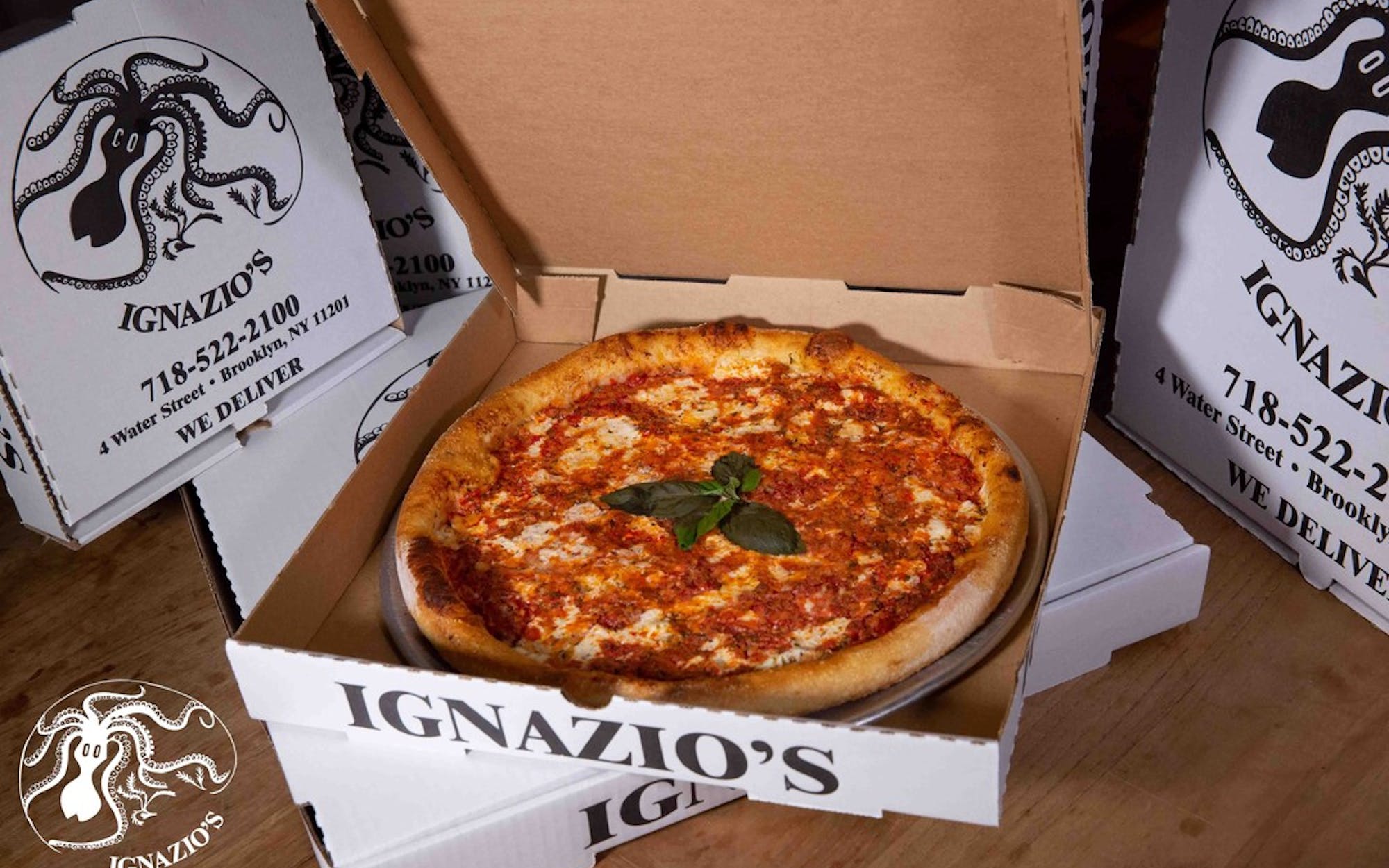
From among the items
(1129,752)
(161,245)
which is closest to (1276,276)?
(1129,752)

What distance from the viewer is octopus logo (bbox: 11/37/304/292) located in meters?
1.68

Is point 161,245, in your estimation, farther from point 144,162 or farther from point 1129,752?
point 1129,752

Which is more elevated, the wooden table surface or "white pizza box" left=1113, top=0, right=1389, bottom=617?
"white pizza box" left=1113, top=0, right=1389, bottom=617

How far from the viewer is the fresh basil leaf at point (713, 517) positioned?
5.00 feet

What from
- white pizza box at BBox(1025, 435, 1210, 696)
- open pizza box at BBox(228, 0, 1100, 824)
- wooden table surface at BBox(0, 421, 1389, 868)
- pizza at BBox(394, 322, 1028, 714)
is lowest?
wooden table surface at BBox(0, 421, 1389, 868)

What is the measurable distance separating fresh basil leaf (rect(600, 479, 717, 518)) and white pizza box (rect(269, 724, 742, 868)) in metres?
0.31

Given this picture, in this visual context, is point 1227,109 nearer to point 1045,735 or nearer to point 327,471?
point 1045,735

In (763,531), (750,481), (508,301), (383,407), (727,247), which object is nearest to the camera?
(763,531)

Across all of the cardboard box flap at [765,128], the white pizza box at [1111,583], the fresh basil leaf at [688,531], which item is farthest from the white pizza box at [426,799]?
the cardboard box flap at [765,128]

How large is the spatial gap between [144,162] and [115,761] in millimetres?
773

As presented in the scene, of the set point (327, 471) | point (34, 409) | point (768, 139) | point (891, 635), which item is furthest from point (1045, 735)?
point (34, 409)

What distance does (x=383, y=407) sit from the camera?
6.79ft

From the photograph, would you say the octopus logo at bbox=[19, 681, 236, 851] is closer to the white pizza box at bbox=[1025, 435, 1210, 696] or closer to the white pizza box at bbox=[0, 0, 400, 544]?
the white pizza box at bbox=[0, 0, 400, 544]

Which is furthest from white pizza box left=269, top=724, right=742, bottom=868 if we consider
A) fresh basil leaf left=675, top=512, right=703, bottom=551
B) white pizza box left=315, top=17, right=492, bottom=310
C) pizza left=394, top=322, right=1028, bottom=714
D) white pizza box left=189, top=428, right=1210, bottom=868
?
white pizza box left=315, top=17, right=492, bottom=310
